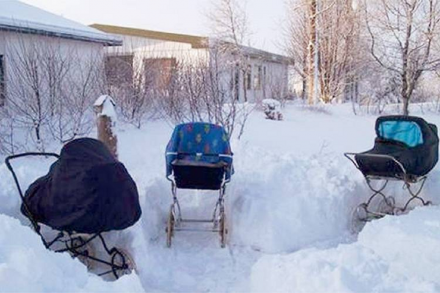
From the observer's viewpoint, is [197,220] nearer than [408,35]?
Yes

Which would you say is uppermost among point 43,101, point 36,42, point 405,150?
point 36,42

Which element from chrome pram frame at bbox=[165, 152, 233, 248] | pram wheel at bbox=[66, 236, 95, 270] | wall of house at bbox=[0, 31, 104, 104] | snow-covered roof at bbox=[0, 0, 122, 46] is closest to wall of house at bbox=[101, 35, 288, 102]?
snow-covered roof at bbox=[0, 0, 122, 46]

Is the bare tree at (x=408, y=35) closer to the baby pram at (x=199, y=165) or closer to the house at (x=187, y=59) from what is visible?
the house at (x=187, y=59)

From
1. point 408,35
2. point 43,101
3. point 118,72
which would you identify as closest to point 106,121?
point 43,101

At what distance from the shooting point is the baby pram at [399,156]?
18.9ft

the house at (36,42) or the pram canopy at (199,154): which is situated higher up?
the house at (36,42)

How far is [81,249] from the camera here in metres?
4.48

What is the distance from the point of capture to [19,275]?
265cm

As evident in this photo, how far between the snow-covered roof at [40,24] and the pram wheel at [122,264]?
8.79 m

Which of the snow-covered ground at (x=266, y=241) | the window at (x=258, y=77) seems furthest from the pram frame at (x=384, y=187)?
the window at (x=258, y=77)

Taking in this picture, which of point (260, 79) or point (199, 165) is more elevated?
point (260, 79)

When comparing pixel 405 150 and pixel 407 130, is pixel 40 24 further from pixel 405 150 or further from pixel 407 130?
pixel 405 150

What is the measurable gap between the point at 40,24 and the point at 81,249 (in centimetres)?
939

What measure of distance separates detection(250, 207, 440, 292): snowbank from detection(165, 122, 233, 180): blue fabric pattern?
5.77 feet
